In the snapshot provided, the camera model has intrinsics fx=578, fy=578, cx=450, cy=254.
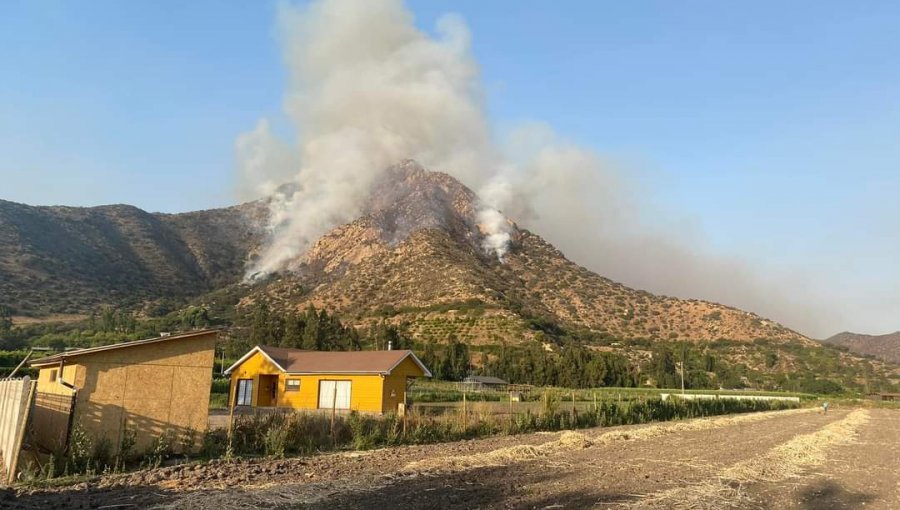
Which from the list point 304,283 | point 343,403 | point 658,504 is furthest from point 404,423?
point 304,283

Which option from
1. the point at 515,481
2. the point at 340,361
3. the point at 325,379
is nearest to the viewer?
the point at 515,481

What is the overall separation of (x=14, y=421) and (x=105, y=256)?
4434 inches

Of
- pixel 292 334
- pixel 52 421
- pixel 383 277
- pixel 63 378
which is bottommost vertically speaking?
pixel 52 421

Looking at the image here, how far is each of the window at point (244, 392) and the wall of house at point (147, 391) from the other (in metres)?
21.8

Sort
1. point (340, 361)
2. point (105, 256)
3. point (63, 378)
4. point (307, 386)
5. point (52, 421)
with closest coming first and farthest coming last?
point (52, 421)
point (63, 378)
point (307, 386)
point (340, 361)
point (105, 256)

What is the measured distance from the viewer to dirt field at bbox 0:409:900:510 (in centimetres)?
977

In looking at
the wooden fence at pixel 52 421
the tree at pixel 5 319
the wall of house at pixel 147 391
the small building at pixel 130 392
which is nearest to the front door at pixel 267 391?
the small building at pixel 130 392

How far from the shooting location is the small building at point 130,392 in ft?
46.3

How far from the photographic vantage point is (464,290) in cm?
9575

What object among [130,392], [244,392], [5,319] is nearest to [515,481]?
[130,392]

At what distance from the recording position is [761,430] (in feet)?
94.3

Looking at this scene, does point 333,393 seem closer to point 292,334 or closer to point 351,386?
point 351,386

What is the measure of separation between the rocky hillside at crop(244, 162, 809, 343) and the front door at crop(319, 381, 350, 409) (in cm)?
5017

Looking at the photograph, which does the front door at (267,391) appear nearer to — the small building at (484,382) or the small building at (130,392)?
the small building at (130,392)
